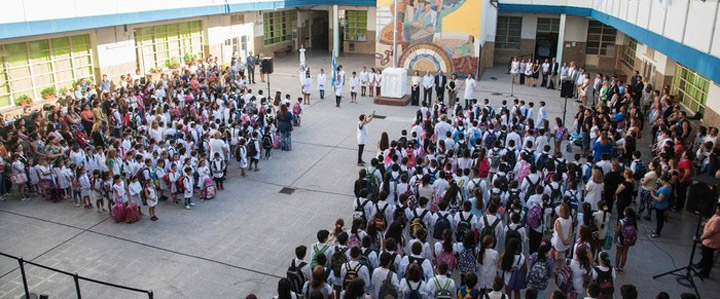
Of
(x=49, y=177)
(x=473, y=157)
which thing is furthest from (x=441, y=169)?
(x=49, y=177)

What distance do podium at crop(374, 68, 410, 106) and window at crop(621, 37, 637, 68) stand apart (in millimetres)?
12360

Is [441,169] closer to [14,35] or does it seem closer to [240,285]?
[240,285]

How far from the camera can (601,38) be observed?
30203 mm

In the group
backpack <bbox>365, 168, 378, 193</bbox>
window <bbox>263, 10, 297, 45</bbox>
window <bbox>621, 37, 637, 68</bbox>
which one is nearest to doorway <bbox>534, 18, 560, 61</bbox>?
window <bbox>621, 37, 637, 68</bbox>

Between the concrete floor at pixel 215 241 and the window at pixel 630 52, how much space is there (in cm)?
1699

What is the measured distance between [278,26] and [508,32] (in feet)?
47.2

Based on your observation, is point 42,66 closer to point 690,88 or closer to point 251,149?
point 251,149

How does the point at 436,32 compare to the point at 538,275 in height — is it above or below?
above

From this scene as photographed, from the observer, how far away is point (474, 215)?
9000 millimetres

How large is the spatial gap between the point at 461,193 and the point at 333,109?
11449mm

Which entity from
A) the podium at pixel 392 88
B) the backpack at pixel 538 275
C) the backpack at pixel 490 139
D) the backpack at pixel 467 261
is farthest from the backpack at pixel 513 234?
the podium at pixel 392 88

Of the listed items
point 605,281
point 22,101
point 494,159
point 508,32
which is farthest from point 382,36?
point 605,281

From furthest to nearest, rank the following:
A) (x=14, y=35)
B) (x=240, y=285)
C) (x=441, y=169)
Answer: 1. (x=14, y=35)
2. (x=441, y=169)
3. (x=240, y=285)

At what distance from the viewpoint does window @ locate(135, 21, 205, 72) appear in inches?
937
